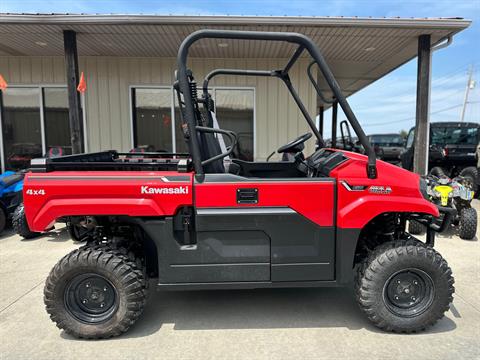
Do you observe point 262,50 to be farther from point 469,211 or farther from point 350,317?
point 350,317

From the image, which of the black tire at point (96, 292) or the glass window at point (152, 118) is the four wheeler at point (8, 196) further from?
the black tire at point (96, 292)

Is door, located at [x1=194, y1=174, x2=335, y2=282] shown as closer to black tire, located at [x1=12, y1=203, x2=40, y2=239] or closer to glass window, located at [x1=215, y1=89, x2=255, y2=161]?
black tire, located at [x1=12, y1=203, x2=40, y2=239]

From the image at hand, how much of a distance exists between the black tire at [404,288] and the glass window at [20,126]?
8537 millimetres

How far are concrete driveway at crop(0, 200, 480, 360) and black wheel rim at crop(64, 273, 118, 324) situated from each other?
7.3 inches

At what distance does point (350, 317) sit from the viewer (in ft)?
9.48

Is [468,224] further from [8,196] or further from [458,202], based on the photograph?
[8,196]

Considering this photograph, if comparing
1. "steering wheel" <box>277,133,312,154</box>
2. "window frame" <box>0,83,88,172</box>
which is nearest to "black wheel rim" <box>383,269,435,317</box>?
"steering wheel" <box>277,133,312,154</box>

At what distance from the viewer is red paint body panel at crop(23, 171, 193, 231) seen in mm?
2453

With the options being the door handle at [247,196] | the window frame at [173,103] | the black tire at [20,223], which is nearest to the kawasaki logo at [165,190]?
the door handle at [247,196]

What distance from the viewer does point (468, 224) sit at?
16.5 feet

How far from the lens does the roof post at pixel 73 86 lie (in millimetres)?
6336

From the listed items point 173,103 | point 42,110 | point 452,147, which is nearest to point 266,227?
point 173,103

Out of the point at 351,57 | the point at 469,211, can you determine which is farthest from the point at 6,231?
the point at 351,57

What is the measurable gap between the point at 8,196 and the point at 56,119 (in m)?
3.57
